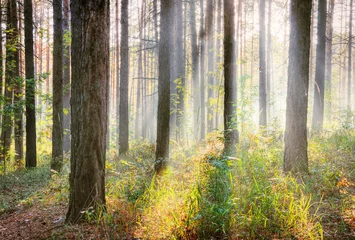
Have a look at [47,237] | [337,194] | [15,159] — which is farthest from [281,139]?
[15,159]

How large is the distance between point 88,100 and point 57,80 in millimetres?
6664

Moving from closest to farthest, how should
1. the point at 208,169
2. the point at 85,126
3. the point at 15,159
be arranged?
the point at 85,126, the point at 208,169, the point at 15,159

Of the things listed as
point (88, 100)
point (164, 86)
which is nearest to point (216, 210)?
point (88, 100)

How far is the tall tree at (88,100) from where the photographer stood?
400cm

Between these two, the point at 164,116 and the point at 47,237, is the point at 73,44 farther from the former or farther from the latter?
the point at 164,116

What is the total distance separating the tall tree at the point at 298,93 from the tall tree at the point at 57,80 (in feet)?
26.3

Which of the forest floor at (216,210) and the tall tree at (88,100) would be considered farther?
the tall tree at (88,100)

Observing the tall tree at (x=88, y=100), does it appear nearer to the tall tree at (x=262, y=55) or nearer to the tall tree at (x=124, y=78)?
the tall tree at (x=124, y=78)

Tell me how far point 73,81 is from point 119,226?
2.35m

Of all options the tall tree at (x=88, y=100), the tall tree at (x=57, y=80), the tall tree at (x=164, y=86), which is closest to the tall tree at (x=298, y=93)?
the tall tree at (x=164, y=86)

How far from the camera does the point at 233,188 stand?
442cm

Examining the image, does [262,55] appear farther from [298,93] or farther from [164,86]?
[298,93]

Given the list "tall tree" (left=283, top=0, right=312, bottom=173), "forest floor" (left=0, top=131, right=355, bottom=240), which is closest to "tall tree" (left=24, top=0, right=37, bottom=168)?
"forest floor" (left=0, top=131, right=355, bottom=240)

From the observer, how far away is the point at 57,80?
9.81m
